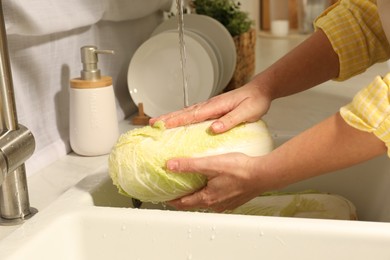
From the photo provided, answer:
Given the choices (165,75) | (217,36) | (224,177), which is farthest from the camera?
(217,36)

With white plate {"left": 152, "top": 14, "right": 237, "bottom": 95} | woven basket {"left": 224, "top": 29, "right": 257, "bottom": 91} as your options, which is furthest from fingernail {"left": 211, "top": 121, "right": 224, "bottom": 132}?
woven basket {"left": 224, "top": 29, "right": 257, "bottom": 91}

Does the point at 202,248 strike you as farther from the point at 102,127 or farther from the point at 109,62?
the point at 109,62

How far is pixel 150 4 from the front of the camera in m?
1.52

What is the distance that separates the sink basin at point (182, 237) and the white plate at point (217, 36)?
33.0 inches

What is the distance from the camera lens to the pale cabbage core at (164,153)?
0.78 m

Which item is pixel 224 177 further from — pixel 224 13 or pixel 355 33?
pixel 224 13

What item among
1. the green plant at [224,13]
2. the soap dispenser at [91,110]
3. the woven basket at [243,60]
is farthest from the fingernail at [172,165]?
the green plant at [224,13]

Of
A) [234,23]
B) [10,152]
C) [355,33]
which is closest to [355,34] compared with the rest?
[355,33]

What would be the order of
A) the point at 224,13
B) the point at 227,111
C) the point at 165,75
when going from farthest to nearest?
the point at 224,13
the point at 165,75
the point at 227,111

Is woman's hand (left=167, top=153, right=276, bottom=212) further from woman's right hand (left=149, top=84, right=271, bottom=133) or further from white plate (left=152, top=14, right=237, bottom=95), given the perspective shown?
white plate (left=152, top=14, right=237, bottom=95)

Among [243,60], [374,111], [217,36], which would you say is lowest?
[243,60]

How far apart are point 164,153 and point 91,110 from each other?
353 millimetres

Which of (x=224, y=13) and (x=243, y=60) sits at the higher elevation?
(x=224, y=13)

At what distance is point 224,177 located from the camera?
756mm
